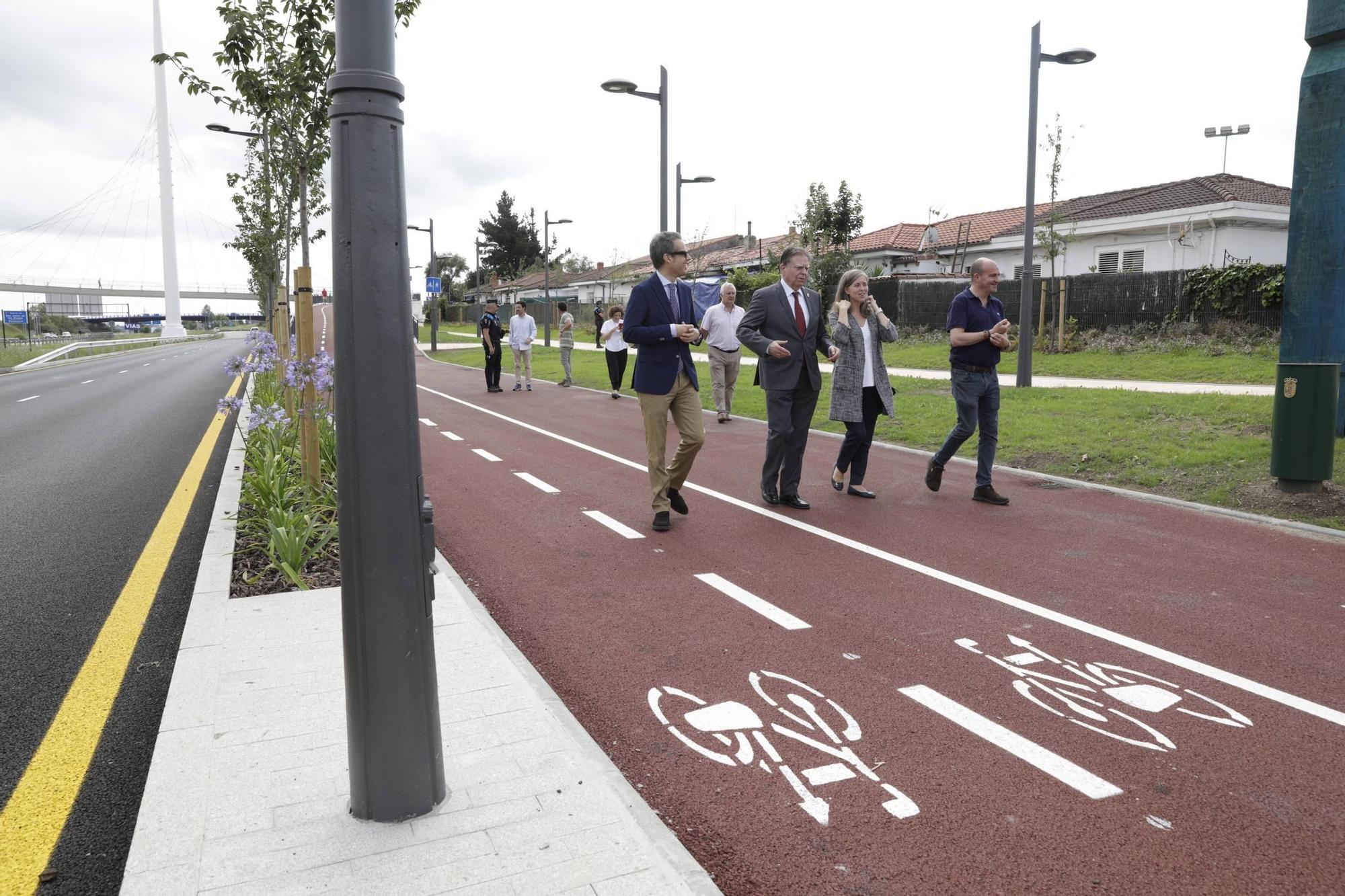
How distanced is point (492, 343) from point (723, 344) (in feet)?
25.0

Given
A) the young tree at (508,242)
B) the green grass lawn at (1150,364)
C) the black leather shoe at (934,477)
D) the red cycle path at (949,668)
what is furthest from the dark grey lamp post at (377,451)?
the young tree at (508,242)

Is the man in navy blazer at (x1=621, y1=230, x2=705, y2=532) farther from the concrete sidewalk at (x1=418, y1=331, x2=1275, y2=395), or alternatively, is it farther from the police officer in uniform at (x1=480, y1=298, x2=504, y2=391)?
the police officer in uniform at (x1=480, y1=298, x2=504, y2=391)

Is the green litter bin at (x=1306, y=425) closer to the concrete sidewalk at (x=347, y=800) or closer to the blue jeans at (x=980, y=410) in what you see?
the blue jeans at (x=980, y=410)

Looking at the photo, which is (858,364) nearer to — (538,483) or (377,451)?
(538,483)

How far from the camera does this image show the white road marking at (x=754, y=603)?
193 inches

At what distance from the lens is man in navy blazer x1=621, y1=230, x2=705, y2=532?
6926mm

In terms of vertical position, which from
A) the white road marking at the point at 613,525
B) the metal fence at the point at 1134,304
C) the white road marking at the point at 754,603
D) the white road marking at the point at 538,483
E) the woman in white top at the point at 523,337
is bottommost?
the white road marking at the point at 754,603

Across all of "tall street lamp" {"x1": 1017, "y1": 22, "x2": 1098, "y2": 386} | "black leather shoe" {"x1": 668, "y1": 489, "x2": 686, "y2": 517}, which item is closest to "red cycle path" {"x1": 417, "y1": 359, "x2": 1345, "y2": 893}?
"black leather shoe" {"x1": 668, "y1": 489, "x2": 686, "y2": 517}

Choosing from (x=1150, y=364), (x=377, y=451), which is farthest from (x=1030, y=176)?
(x=377, y=451)

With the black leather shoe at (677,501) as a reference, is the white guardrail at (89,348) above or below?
above

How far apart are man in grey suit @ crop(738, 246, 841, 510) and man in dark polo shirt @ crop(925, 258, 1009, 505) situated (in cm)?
102

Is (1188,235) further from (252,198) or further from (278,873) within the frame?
(278,873)

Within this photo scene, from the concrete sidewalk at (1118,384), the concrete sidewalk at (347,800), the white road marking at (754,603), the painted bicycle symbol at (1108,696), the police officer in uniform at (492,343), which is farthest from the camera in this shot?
the police officer in uniform at (492,343)

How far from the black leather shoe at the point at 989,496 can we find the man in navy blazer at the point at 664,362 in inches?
100
